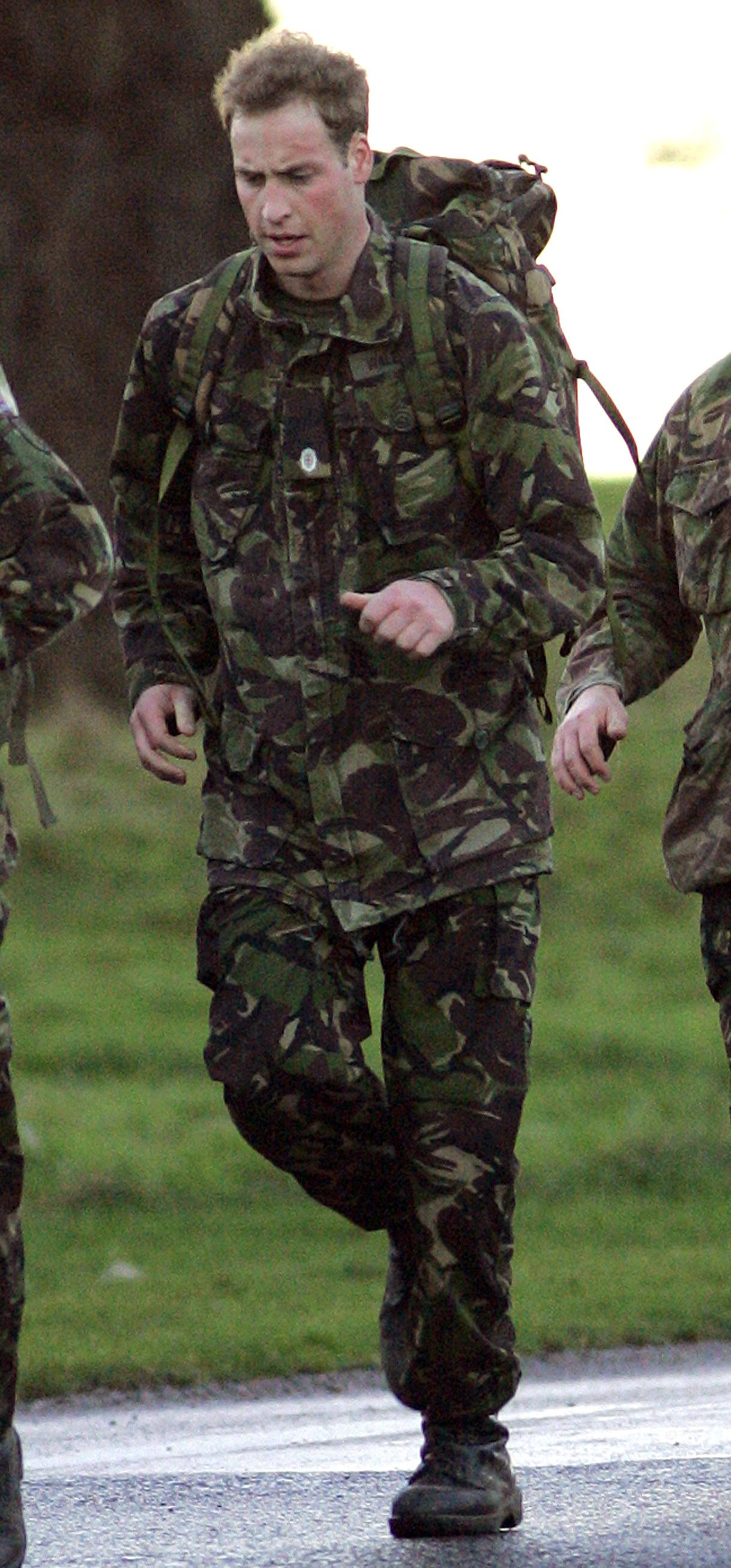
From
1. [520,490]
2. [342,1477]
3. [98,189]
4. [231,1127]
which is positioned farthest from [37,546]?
[98,189]

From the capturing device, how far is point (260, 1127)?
18.3ft

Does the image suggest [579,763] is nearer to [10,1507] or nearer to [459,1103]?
[459,1103]

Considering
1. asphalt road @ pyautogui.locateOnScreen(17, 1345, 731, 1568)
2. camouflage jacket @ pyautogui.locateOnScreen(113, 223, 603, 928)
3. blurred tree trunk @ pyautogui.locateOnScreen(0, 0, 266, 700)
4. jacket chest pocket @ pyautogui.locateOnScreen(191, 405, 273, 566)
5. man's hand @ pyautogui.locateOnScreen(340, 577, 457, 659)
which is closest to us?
man's hand @ pyautogui.locateOnScreen(340, 577, 457, 659)

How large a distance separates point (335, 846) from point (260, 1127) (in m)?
0.46

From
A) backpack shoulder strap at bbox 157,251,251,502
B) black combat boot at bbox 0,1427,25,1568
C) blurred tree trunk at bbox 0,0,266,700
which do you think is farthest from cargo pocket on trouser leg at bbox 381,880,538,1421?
blurred tree trunk at bbox 0,0,266,700

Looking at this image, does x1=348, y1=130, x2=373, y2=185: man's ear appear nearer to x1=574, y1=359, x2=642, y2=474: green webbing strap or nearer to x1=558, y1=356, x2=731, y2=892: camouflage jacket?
x1=574, y1=359, x2=642, y2=474: green webbing strap

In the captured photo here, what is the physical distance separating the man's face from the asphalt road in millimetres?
2001

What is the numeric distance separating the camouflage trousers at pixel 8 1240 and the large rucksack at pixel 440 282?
0.93 meters

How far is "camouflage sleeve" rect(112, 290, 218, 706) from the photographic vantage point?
5.81 metres

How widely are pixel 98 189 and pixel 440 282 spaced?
15138 millimetres

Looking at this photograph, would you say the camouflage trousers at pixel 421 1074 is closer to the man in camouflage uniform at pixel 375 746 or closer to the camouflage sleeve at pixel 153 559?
the man in camouflage uniform at pixel 375 746

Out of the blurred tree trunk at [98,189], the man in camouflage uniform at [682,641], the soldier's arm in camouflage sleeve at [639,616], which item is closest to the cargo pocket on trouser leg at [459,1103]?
the man in camouflage uniform at [682,641]

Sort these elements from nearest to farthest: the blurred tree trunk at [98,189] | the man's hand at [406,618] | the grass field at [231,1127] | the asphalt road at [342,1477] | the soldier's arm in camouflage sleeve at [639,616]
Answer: the man's hand at [406,618]
the asphalt road at [342,1477]
the soldier's arm in camouflage sleeve at [639,616]
the grass field at [231,1127]
the blurred tree trunk at [98,189]

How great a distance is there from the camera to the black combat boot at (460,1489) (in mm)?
5562
